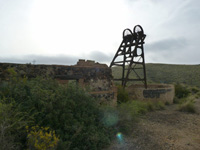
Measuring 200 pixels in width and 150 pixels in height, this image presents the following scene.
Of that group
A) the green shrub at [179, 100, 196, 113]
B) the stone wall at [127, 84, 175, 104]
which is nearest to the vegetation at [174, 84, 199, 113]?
the green shrub at [179, 100, 196, 113]

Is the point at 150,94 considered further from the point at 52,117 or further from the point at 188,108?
the point at 52,117

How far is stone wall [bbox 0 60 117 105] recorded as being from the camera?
6.09 metres

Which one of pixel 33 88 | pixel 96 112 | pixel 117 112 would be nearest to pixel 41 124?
pixel 33 88

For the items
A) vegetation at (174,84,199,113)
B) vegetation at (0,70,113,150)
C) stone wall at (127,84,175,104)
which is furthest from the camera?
stone wall at (127,84,175,104)

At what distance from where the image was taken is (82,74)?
7316 millimetres

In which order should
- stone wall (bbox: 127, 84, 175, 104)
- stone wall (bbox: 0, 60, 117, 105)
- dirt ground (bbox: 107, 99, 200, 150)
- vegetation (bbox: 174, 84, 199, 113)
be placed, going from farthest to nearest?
stone wall (bbox: 127, 84, 175, 104) < vegetation (bbox: 174, 84, 199, 113) < stone wall (bbox: 0, 60, 117, 105) < dirt ground (bbox: 107, 99, 200, 150)

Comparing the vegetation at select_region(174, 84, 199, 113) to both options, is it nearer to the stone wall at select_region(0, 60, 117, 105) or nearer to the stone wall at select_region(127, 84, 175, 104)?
the stone wall at select_region(127, 84, 175, 104)

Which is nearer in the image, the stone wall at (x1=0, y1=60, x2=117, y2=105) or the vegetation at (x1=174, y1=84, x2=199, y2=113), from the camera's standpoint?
the stone wall at (x1=0, y1=60, x2=117, y2=105)

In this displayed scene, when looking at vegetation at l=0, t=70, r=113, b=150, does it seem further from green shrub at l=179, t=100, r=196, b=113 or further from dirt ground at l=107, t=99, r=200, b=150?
green shrub at l=179, t=100, r=196, b=113

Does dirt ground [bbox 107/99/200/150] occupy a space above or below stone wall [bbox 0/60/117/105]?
below

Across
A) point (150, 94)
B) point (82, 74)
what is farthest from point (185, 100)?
point (82, 74)

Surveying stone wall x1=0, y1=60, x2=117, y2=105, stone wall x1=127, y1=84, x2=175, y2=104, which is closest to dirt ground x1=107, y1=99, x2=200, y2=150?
stone wall x1=0, y1=60, x2=117, y2=105

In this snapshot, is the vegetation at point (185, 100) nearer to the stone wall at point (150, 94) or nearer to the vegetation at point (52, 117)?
the stone wall at point (150, 94)

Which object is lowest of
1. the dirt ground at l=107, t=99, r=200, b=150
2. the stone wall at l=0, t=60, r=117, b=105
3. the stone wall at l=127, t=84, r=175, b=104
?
the dirt ground at l=107, t=99, r=200, b=150
